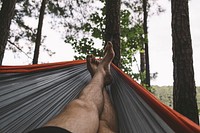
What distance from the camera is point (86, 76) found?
1.80m

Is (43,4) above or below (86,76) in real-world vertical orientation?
above

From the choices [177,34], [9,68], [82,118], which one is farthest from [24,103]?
[177,34]

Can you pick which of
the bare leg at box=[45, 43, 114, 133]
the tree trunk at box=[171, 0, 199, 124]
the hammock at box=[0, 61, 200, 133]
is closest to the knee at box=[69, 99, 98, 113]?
the bare leg at box=[45, 43, 114, 133]

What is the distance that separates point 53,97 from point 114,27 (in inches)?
47.6

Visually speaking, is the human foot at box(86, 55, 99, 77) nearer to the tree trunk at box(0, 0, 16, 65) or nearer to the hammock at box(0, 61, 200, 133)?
the hammock at box(0, 61, 200, 133)

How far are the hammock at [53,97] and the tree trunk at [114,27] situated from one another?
68 centimetres

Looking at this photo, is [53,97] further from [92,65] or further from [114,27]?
[114,27]

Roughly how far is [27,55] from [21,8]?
139cm

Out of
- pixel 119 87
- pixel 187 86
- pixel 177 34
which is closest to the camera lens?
pixel 119 87

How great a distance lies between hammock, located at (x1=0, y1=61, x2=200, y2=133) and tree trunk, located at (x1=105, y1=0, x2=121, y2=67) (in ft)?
2.25

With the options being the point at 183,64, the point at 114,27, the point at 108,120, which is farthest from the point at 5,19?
the point at 183,64

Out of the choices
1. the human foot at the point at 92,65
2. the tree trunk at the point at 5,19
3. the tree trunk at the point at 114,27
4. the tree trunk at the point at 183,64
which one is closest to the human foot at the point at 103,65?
the human foot at the point at 92,65

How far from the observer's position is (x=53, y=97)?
1491 millimetres

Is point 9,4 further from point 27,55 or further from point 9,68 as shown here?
point 27,55
